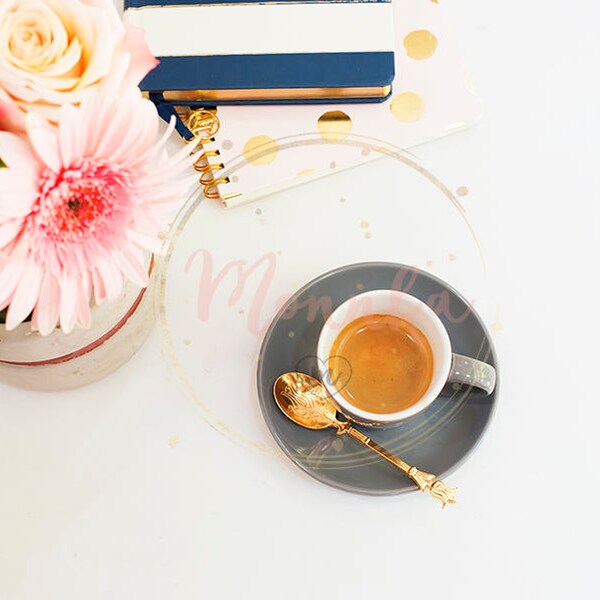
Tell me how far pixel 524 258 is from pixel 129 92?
1.30 ft

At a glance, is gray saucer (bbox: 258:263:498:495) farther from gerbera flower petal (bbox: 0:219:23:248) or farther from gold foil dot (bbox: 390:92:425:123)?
gerbera flower petal (bbox: 0:219:23:248)

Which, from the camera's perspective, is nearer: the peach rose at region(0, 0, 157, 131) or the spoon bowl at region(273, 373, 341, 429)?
the peach rose at region(0, 0, 157, 131)

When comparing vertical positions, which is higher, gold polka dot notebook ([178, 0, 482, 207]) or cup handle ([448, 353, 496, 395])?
gold polka dot notebook ([178, 0, 482, 207])

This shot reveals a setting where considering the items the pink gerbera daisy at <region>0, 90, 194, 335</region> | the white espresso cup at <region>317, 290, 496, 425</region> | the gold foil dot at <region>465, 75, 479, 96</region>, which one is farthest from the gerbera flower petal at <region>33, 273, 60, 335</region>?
the gold foil dot at <region>465, 75, 479, 96</region>

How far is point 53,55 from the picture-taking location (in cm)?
33

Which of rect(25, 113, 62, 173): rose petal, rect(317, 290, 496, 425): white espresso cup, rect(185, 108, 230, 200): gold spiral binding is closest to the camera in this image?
rect(25, 113, 62, 173): rose petal

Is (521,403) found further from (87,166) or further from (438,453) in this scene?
(87,166)

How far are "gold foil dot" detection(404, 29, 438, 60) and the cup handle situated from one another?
0.95ft

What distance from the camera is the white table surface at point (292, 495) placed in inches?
21.6

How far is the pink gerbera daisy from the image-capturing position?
0.33 meters

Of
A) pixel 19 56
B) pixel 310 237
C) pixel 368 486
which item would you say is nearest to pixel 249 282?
pixel 310 237

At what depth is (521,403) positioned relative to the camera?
1.92ft

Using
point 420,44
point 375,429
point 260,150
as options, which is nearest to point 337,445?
point 375,429
